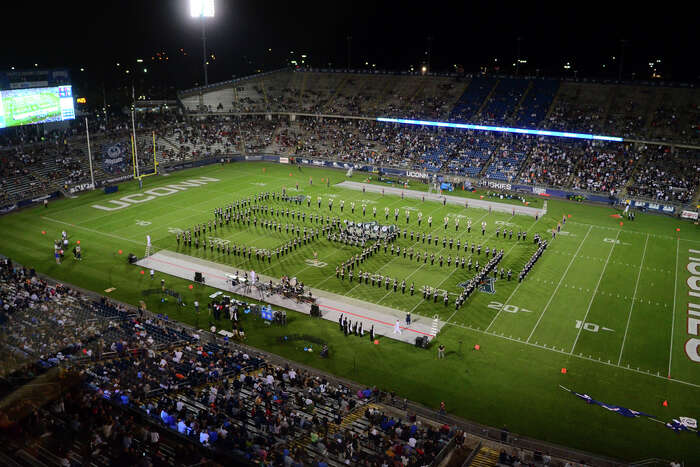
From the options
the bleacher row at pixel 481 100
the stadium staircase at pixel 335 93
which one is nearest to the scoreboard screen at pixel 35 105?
the bleacher row at pixel 481 100

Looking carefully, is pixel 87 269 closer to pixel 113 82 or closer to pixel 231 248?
pixel 231 248

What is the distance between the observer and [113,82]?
226 ft

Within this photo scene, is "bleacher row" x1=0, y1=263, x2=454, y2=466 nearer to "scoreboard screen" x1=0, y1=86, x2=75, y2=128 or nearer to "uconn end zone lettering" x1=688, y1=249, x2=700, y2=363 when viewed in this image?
"uconn end zone lettering" x1=688, y1=249, x2=700, y2=363

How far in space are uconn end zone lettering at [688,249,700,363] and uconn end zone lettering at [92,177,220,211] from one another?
37981 mm

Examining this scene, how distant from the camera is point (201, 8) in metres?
62.2

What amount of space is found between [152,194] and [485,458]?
1522 inches

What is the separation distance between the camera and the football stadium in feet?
48.5

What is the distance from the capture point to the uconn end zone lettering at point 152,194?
42.2 meters

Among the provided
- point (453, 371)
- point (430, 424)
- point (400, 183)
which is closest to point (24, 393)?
point (430, 424)

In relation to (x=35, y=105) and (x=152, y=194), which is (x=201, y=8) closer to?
(x=35, y=105)

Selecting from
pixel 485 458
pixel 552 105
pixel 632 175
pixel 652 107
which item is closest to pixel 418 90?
pixel 552 105

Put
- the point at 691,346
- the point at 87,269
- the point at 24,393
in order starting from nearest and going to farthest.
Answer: the point at 24,393
the point at 691,346
the point at 87,269

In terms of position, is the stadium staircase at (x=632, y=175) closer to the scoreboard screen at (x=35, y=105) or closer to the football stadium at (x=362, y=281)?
the football stadium at (x=362, y=281)

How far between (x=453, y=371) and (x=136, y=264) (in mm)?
19234
